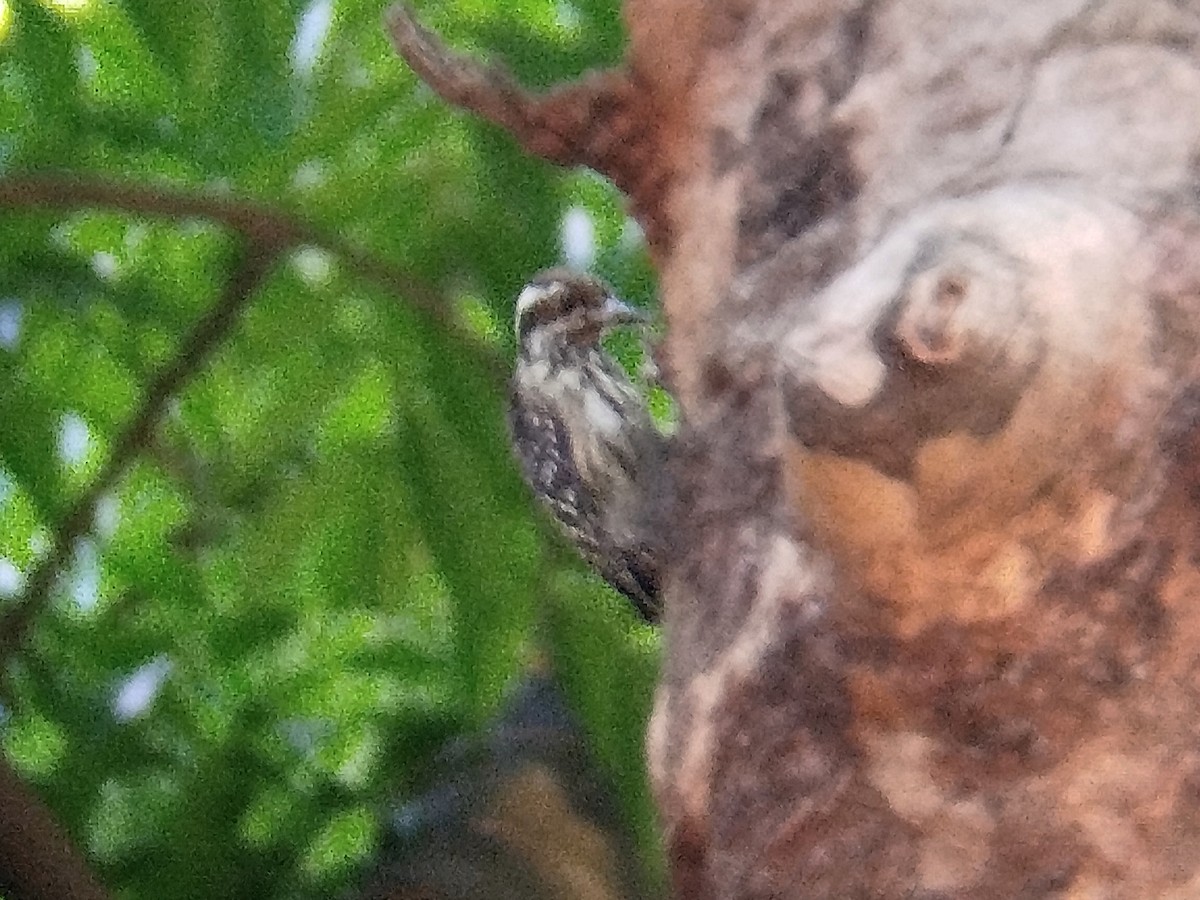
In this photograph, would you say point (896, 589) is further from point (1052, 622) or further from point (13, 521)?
point (13, 521)

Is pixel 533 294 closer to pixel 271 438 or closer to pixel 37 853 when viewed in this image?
pixel 271 438

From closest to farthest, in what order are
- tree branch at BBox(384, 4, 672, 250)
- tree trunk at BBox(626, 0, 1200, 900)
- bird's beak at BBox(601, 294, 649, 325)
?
1. tree trunk at BBox(626, 0, 1200, 900)
2. tree branch at BBox(384, 4, 672, 250)
3. bird's beak at BBox(601, 294, 649, 325)

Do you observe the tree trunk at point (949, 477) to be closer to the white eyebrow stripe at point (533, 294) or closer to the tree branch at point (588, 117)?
the tree branch at point (588, 117)

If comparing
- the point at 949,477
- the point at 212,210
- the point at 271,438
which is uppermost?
the point at 212,210

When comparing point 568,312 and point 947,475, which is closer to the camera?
point 947,475

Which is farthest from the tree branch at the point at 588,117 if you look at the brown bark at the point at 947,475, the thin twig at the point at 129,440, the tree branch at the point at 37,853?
the tree branch at the point at 37,853

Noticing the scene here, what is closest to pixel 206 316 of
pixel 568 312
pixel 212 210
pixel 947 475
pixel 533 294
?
pixel 212 210

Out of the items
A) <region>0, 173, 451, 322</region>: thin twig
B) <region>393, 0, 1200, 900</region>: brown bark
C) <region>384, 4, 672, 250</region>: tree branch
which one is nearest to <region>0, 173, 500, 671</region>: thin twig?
<region>0, 173, 451, 322</region>: thin twig

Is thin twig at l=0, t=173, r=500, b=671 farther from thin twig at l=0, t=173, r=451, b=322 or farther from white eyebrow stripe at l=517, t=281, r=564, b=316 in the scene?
white eyebrow stripe at l=517, t=281, r=564, b=316
